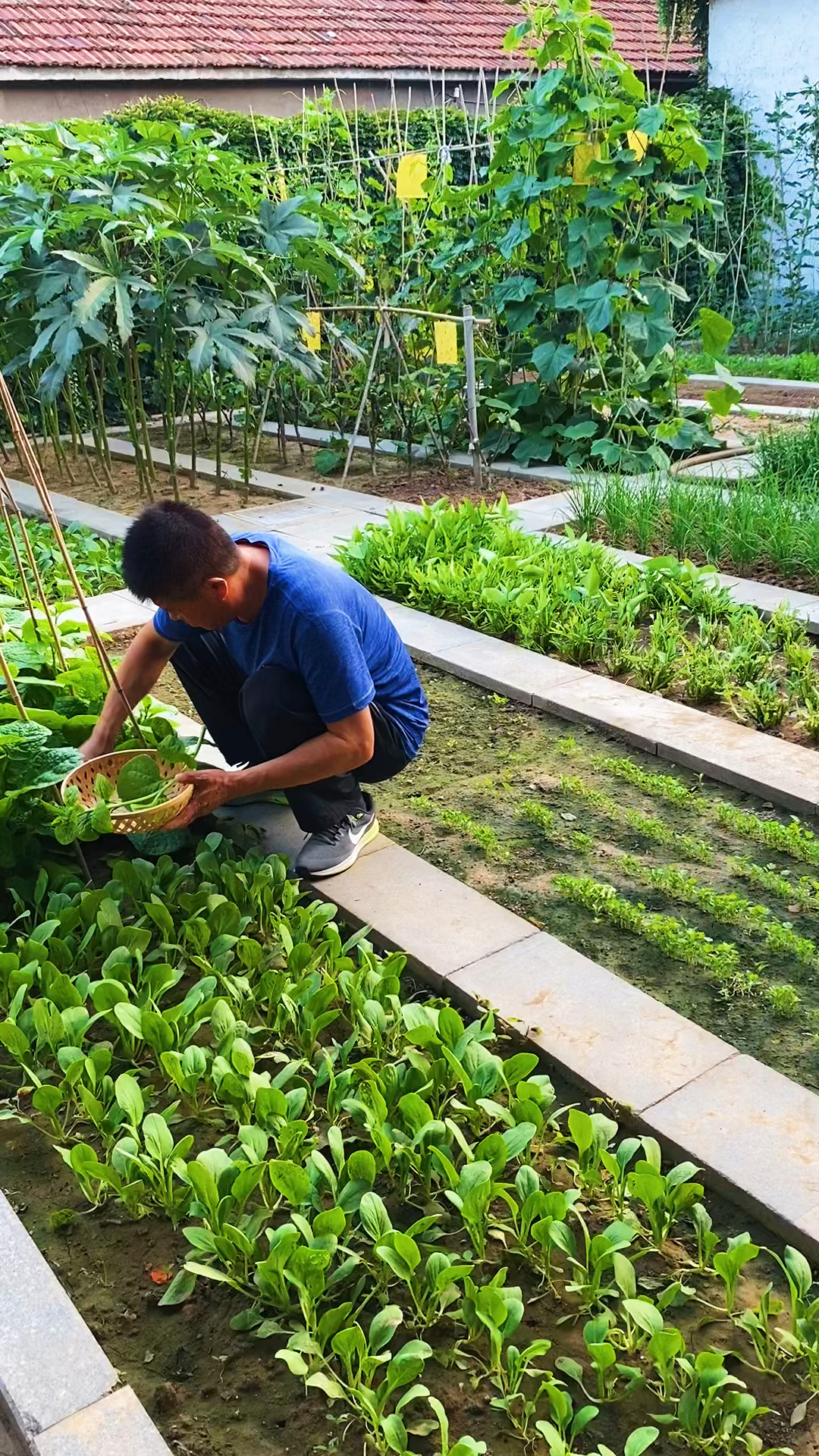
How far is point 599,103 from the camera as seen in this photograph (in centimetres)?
640

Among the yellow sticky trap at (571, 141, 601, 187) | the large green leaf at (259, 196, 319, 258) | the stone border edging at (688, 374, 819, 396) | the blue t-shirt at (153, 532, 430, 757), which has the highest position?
the yellow sticky trap at (571, 141, 601, 187)

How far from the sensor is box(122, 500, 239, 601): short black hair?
7.65ft

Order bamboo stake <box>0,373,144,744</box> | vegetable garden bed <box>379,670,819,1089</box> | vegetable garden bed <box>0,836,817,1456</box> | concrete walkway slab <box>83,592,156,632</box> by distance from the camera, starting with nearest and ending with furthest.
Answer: vegetable garden bed <box>0,836,817,1456</box> → vegetable garden bed <box>379,670,819,1089</box> → bamboo stake <box>0,373,144,744</box> → concrete walkway slab <box>83,592,156,632</box>

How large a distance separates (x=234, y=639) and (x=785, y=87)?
13.7m

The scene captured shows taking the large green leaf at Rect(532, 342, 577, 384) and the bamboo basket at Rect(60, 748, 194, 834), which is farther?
the large green leaf at Rect(532, 342, 577, 384)

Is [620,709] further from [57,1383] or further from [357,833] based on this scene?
[57,1383]

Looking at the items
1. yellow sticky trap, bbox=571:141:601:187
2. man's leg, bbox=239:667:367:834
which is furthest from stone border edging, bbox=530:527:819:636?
yellow sticky trap, bbox=571:141:601:187

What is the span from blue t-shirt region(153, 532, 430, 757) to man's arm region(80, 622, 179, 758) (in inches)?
1.8

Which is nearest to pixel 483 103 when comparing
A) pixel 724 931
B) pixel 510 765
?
pixel 510 765

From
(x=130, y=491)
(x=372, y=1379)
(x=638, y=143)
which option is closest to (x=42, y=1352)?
(x=372, y=1379)

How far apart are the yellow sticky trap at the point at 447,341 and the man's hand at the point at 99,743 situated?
4.69 m

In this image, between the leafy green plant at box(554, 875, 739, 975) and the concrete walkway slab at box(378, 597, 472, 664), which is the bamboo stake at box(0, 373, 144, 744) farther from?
the concrete walkway slab at box(378, 597, 472, 664)

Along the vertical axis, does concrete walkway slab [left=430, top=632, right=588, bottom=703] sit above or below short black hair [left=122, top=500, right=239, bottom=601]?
below

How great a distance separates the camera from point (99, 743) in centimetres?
288
